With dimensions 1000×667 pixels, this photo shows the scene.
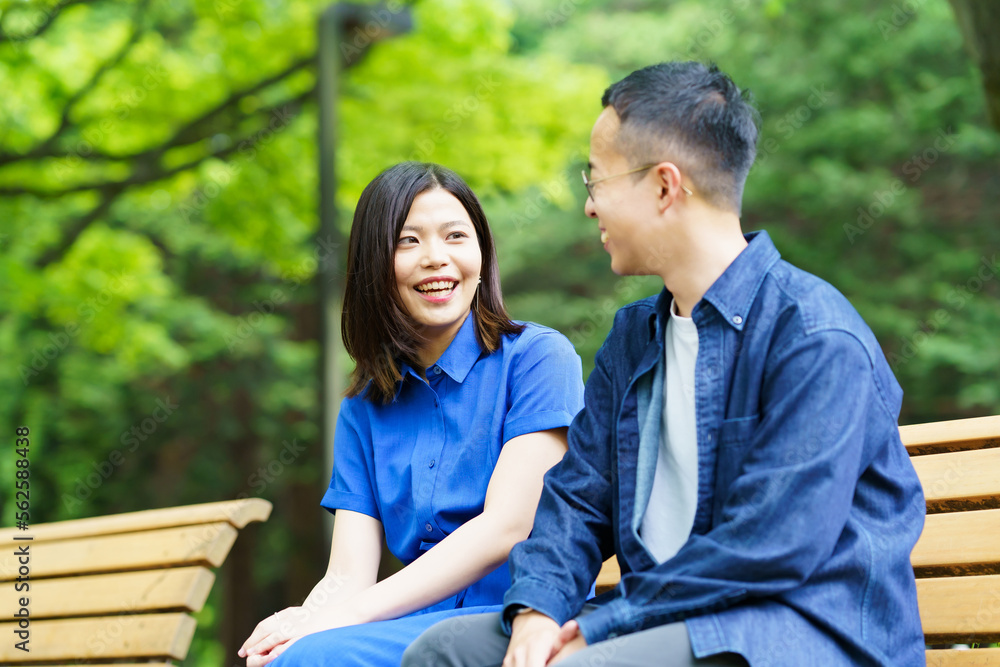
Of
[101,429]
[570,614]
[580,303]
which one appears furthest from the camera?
[580,303]

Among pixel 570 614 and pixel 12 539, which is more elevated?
pixel 570 614

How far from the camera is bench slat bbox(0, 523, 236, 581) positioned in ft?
9.62

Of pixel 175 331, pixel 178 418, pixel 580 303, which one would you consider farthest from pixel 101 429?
pixel 580 303

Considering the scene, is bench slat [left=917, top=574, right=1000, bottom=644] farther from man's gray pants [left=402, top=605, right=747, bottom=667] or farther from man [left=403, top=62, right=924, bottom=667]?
man's gray pants [left=402, top=605, right=747, bottom=667]

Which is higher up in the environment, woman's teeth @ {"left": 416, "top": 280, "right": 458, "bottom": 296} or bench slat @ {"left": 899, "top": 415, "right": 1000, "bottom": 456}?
woman's teeth @ {"left": 416, "top": 280, "right": 458, "bottom": 296}

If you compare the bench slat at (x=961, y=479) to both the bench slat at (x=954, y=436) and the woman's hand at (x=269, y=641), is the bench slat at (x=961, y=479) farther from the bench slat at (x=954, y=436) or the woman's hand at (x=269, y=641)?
the woman's hand at (x=269, y=641)

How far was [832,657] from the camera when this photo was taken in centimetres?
162

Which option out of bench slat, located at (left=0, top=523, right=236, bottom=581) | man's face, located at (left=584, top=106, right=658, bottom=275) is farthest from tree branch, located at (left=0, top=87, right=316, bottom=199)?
man's face, located at (left=584, top=106, right=658, bottom=275)

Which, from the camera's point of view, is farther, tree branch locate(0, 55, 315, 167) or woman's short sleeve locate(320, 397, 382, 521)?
tree branch locate(0, 55, 315, 167)

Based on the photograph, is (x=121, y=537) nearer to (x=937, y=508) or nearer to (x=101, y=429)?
(x=937, y=508)

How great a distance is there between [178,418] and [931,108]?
9.29 metres

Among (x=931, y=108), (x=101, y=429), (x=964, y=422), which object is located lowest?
(x=101, y=429)

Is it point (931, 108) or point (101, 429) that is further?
point (101, 429)

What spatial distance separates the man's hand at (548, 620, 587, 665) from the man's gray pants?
9 centimetres
